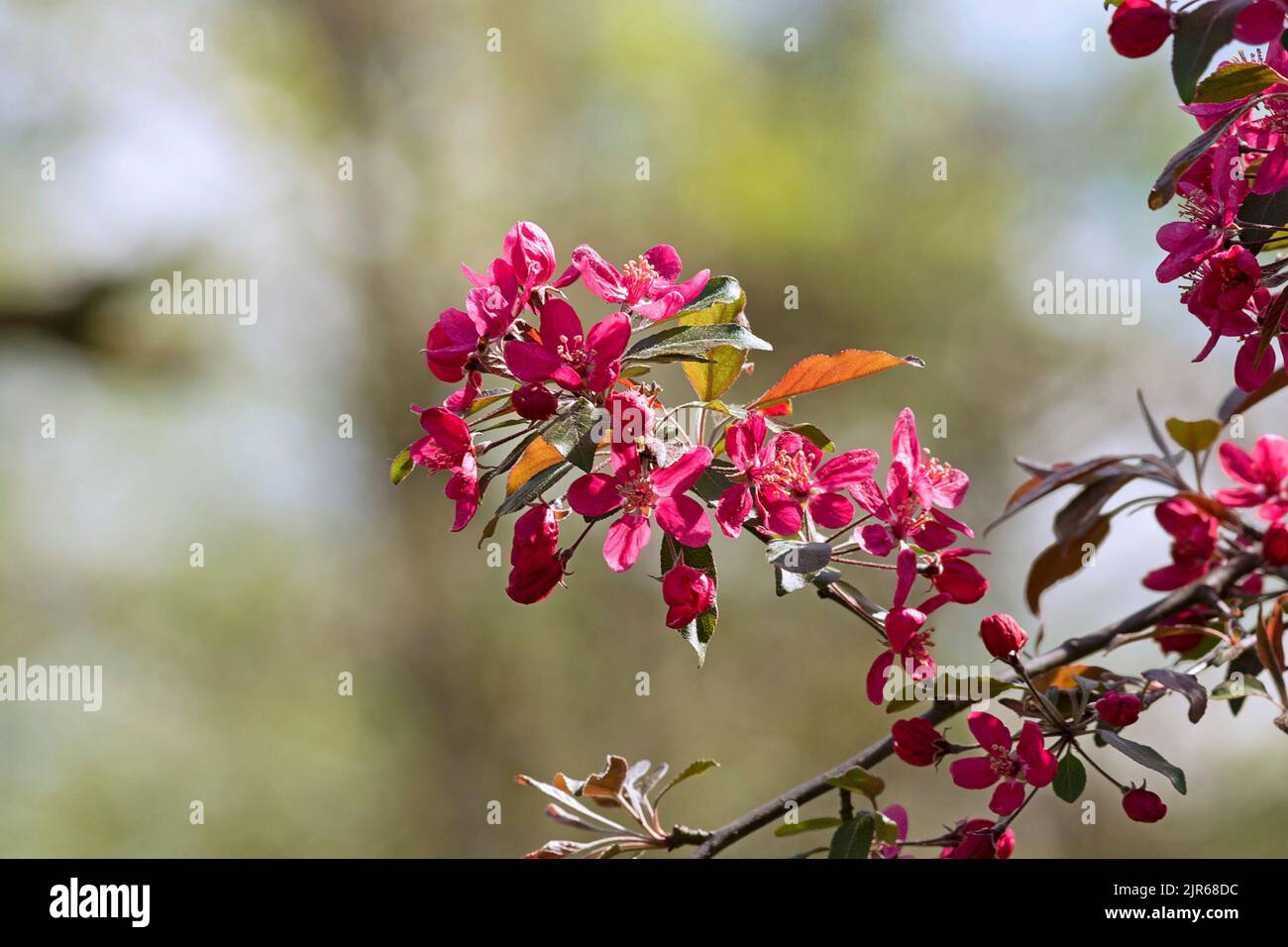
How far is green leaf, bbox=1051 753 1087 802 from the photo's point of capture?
0.80 m

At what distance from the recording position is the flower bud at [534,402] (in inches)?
27.4

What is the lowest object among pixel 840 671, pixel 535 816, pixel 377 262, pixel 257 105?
pixel 535 816

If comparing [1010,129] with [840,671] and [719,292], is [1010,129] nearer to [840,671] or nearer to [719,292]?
[840,671]

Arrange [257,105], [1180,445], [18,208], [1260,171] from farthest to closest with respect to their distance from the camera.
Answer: [257,105] → [18,208] → [1180,445] → [1260,171]

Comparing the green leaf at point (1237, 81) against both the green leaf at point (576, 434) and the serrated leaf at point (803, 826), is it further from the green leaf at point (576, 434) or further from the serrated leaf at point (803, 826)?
the serrated leaf at point (803, 826)

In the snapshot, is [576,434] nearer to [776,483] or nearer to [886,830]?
[776,483]

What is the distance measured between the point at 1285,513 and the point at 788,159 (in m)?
5.16

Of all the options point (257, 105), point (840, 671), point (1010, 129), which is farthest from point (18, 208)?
point (1010, 129)

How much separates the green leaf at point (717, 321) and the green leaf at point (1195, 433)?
338 mm

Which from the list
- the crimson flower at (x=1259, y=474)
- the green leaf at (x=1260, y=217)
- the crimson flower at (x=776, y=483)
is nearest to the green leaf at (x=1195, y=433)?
the crimson flower at (x=1259, y=474)

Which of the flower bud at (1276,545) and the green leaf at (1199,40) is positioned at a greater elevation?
the green leaf at (1199,40)

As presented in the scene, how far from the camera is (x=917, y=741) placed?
0.80 metres

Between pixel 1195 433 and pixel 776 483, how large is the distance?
34cm
